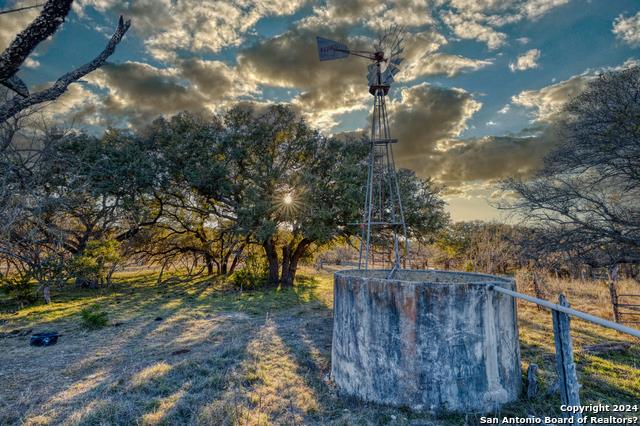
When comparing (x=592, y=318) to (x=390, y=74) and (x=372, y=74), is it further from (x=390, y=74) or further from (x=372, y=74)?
(x=372, y=74)

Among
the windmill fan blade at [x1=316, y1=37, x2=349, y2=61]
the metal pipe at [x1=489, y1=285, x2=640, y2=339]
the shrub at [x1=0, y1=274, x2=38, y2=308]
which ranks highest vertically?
the windmill fan blade at [x1=316, y1=37, x2=349, y2=61]

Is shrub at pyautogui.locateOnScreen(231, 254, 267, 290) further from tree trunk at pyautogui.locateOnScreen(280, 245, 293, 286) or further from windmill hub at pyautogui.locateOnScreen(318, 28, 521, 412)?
windmill hub at pyautogui.locateOnScreen(318, 28, 521, 412)

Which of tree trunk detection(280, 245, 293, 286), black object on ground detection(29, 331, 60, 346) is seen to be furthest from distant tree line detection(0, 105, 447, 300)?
black object on ground detection(29, 331, 60, 346)

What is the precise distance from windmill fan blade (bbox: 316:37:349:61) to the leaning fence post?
6310mm

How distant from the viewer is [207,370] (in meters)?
5.87

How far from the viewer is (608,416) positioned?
4254mm

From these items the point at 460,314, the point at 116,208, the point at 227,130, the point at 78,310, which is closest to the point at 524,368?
the point at 460,314

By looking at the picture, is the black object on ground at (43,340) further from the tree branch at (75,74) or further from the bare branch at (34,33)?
the bare branch at (34,33)

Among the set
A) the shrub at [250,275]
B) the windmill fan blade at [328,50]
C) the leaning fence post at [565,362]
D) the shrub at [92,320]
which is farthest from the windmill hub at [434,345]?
the shrub at [250,275]

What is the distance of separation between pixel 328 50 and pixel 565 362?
7004 mm

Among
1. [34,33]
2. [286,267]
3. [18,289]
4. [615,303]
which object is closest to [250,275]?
[286,267]

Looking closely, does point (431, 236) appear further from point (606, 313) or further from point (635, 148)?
point (635, 148)

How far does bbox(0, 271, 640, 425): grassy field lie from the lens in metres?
4.30

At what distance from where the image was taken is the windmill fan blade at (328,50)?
721 cm
